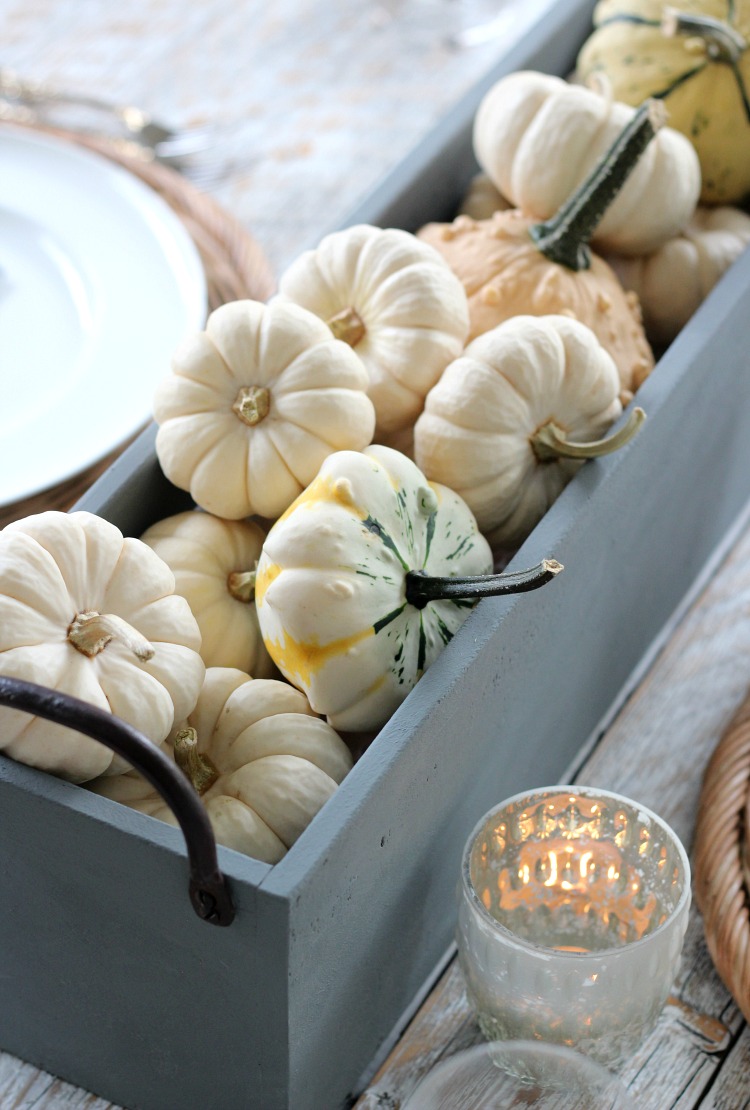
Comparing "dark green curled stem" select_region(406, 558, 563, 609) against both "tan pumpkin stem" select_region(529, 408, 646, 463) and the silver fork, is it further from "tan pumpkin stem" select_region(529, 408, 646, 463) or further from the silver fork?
the silver fork

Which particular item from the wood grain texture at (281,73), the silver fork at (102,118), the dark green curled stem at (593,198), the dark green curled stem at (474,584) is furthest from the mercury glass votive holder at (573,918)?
the silver fork at (102,118)

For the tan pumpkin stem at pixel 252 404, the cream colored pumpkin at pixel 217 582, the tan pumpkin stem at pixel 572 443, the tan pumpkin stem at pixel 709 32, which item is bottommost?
the cream colored pumpkin at pixel 217 582

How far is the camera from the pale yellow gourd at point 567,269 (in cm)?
92

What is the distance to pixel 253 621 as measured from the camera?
0.80 m

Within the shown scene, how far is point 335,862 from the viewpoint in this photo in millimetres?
604

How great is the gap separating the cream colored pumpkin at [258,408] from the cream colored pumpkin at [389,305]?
0.18 ft

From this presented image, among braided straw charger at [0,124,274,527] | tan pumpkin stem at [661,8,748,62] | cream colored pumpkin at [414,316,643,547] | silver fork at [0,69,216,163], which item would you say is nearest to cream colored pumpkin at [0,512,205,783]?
cream colored pumpkin at [414,316,643,547]

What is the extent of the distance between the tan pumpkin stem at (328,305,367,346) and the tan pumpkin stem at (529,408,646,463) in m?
0.14

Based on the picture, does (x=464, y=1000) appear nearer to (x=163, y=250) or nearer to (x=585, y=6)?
(x=163, y=250)

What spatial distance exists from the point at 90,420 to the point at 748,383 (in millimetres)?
500

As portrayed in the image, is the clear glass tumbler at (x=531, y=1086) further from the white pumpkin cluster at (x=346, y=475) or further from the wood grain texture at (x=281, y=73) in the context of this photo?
the wood grain texture at (x=281, y=73)

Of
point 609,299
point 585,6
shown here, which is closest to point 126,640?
point 609,299

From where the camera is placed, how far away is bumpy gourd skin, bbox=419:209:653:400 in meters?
0.93

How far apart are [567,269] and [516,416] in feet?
0.63
